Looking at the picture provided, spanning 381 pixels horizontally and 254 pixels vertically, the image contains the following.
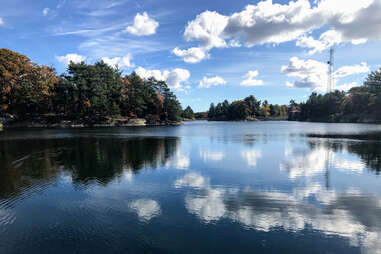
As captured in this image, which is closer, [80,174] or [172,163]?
[80,174]

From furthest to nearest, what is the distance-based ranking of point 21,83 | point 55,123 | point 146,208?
point 55,123, point 21,83, point 146,208

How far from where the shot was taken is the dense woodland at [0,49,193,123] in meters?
60.6

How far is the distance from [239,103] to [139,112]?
333 ft

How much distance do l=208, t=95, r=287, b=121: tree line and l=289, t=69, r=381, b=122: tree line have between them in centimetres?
3694

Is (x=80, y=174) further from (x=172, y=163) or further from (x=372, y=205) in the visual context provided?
(x=372, y=205)

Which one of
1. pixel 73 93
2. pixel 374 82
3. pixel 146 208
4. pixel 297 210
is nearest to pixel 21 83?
pixel 73 93

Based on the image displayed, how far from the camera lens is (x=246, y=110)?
16475cm

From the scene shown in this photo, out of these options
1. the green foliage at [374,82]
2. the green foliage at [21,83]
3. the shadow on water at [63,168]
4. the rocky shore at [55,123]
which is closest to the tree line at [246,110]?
the green foliage at [374,82]

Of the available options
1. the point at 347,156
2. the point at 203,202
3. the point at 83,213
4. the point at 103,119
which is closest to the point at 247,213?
the point at 203,202

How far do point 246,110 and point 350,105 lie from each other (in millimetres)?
71841

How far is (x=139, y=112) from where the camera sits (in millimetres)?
86125

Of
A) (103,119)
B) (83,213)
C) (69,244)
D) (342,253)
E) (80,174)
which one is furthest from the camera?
(103,119)

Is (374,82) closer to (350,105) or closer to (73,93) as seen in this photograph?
(350,105)

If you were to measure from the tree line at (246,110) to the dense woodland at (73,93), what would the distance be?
293 feet
